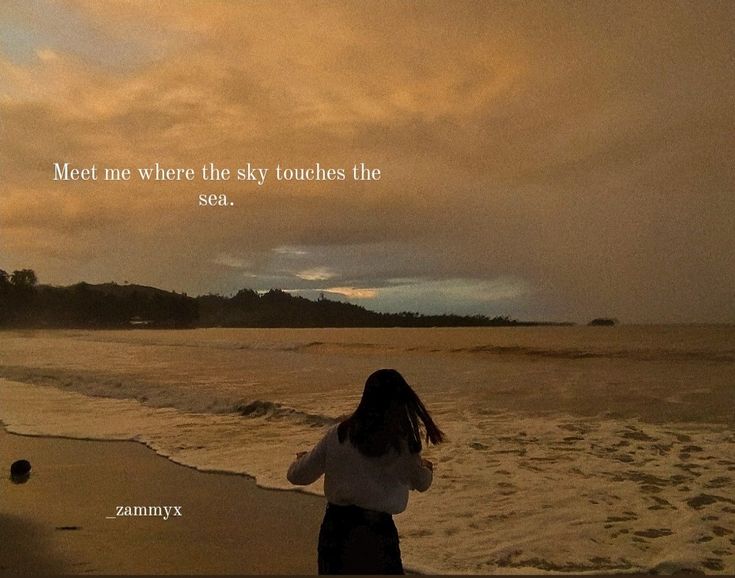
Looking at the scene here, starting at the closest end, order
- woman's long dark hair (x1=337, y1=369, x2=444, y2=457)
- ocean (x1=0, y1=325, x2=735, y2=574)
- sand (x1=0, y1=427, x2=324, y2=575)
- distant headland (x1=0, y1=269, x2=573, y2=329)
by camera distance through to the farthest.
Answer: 1. woman's long dark hair (x1=337, y1=369, x2=444, y2=457)
2. sand (x1=0, y1=427, x2=324, y2=575)
3. ocean (x1=0, y1=325, x2=735, y2=574)
4. distant headland (x1=0, y1=269, x2=573, y2=329)

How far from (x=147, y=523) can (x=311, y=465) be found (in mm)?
1939

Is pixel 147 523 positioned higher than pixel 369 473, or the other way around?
pixel 369 473

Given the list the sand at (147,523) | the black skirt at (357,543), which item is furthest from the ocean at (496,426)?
the black skirt at (357,543)

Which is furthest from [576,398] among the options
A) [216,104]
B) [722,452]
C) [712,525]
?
[216,104]

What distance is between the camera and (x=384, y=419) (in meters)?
1.47

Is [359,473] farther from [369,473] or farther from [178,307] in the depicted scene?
[178,307]

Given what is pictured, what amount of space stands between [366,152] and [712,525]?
279cm

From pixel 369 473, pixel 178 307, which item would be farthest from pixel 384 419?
pixel 178 307

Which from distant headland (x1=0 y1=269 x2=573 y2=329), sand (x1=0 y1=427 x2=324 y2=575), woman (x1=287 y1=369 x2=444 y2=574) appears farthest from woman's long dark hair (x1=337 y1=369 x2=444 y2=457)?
distant headland (x1=0 y1=269 x2=573 y2=329)

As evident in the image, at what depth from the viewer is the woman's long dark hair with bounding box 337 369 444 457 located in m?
1.46

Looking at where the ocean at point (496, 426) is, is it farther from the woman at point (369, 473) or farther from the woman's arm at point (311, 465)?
the woman's arm at point (311, 465)

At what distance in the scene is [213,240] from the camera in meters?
4.54

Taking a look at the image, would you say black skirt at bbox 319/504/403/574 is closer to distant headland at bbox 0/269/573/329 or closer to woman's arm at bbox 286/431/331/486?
woman's arm at bbox 286/431/331/486

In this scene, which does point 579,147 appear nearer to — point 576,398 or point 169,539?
point 169,539
